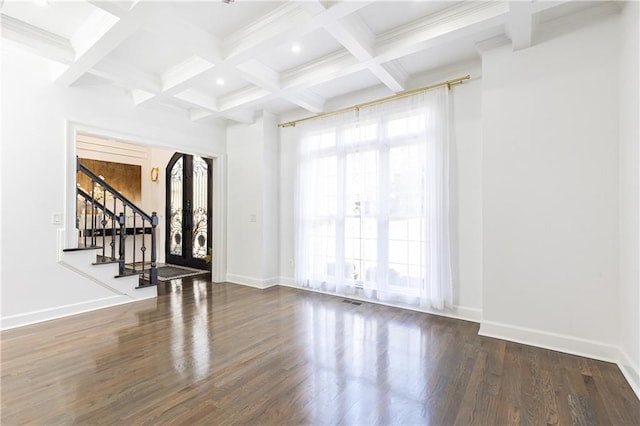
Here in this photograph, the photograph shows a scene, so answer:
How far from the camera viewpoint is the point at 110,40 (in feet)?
9.09

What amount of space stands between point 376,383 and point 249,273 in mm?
3538

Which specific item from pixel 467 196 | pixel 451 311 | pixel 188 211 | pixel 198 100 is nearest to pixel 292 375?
pixel 451 311

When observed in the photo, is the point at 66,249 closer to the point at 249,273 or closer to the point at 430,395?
the point at 249,273

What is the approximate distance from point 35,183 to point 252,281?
10.4ft

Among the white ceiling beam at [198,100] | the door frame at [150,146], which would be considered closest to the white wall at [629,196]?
the white ceiling beam at [198,100]

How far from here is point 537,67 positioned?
2.88 meters

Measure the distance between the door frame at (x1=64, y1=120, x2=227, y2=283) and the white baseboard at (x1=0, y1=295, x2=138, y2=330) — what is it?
623 mm

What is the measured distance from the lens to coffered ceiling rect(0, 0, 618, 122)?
2557mm

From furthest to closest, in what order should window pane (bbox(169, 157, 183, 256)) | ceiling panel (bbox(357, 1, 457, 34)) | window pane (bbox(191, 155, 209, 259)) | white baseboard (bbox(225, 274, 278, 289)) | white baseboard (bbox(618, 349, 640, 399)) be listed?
window pane (bbox(169, 157, 183, 256))
window pane (bbox(191, 155, 209, 259))
white baseboard (bbox(225, 274, 278, 289))
ceiling panel (bbox(357, 1, 457, 34))
white baseboard (bbox(618, 349, 640, 399))

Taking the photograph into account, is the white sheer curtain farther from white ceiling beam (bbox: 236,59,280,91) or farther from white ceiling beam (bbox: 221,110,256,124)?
white ceiling beam (bbox: 236,59,280,91)

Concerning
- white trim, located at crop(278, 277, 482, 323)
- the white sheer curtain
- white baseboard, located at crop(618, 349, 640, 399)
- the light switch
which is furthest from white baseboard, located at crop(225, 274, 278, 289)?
white baseboard, located at crop(618, 349, 640, 399)

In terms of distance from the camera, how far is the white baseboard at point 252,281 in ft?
16.8

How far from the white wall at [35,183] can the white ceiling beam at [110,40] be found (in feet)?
1.12

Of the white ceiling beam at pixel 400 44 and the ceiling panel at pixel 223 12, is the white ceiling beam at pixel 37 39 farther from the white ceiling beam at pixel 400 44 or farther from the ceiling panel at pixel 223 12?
the white ceiling beam at pixel 400 44
